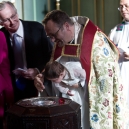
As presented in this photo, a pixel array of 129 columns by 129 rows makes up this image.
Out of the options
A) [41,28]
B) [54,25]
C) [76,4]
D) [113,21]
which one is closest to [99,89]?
[54,25]

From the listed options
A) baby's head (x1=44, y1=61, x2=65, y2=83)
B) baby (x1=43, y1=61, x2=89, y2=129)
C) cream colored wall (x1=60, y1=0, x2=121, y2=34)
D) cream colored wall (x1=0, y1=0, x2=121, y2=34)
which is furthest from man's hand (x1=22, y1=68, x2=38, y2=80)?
cream colored wall (x1=60, y1=0, x2=121, y2=34)

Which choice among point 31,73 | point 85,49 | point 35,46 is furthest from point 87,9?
point 85,49

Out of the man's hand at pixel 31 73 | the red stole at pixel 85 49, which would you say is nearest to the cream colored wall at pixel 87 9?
the man's hand at pixel 31 73

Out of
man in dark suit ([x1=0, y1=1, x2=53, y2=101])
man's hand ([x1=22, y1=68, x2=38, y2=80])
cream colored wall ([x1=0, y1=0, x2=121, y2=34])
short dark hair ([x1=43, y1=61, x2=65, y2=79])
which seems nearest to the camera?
short dark hair ([x1=43, y1=61, x2=65, y2=79])

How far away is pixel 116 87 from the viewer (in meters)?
1.70

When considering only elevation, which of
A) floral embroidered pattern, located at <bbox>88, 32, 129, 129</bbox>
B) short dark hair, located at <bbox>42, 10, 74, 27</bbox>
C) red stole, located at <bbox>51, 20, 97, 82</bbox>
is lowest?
floral embroidered pattern, located at <bbox>88, 32, 129, 129</bbox>

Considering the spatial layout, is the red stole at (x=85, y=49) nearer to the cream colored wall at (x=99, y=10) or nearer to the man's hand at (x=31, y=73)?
the man's hand at (x=31, y=73)

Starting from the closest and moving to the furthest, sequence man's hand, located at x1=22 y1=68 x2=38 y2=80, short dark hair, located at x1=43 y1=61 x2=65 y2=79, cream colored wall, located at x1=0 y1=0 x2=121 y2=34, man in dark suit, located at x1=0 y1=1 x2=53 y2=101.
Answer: short dark hair, located at x1=43 y1=61 x2=65 y2=79 < man's hand, located at x1=22 y1=68 x2=38 y2=80 < man in dark suit, located at x1=0 y1=1 x2=53 y2=101 < cream colored wall, located at x1=0 y1=0 x2=121 y2=34

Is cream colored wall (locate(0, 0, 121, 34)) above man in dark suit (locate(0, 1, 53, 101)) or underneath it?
above

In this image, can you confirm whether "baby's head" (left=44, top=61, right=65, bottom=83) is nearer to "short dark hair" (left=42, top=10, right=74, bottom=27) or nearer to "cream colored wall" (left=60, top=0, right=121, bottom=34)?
"short dark hair" (left=42, top=10, right=74, bottom=27)

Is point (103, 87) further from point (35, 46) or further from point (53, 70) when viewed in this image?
point (35, 46)

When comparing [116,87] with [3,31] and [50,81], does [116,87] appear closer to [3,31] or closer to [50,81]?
[50,81]

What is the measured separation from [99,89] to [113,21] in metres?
1.79

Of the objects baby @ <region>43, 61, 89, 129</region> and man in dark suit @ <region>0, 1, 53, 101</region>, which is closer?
baby @ <region>43, 61, 89, 129</region>
